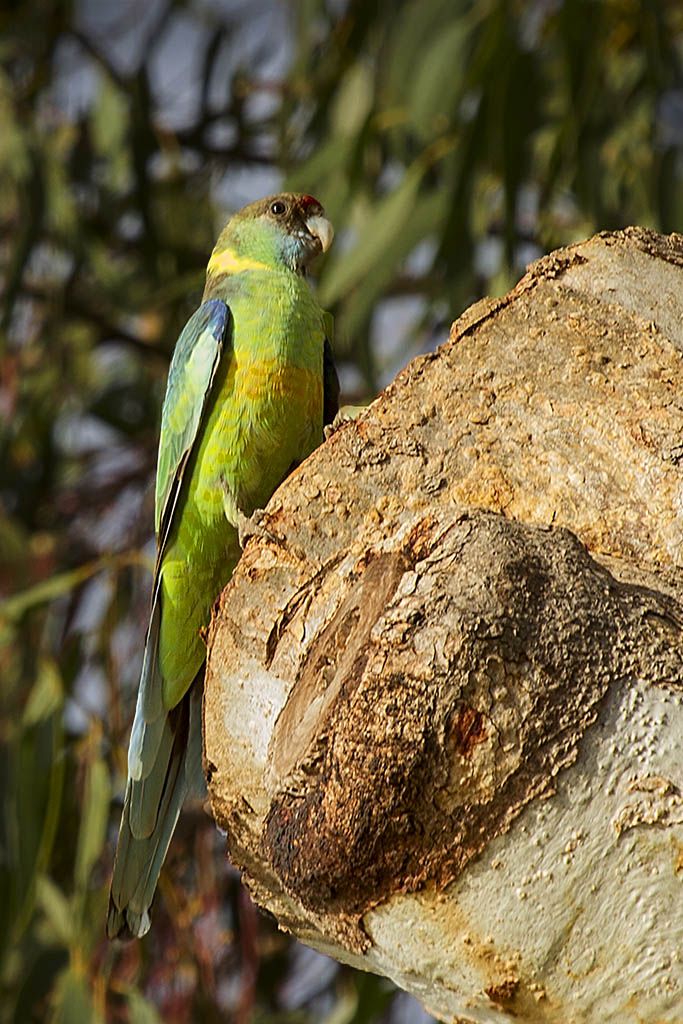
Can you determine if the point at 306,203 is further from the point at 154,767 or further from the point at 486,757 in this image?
the point at 486,757

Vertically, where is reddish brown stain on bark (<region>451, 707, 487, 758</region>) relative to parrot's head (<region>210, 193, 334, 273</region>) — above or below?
below

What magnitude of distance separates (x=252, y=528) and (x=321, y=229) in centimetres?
108

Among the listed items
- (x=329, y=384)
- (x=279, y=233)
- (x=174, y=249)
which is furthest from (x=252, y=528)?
(x=174, y=249)

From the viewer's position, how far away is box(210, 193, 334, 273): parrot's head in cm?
286

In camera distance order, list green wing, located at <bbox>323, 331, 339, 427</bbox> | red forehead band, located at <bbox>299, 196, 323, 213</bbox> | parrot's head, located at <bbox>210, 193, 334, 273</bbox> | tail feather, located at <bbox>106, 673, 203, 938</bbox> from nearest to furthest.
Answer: tail feather, located at <bbox>106, 673, 203, 938</bbox> → green wing, located at <bbox>323, 331, 339, 427</bbox> → parrot's head, located at <bbox>210, 193, 334, 273</bbox> → red forehead band, located at <bbox>299, 196, 323, 213</bbox>

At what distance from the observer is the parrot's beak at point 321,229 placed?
2.96m

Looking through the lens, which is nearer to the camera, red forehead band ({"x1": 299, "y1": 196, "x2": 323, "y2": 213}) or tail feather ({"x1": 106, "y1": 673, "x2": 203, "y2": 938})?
tail feather ({"x1": 106, "y1": 673, "x2": 203, "y2": 938})

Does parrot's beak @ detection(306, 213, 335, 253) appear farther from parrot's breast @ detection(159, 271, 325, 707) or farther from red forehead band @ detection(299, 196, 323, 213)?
parrot's breast @ detection(159, 271, 325, 707)

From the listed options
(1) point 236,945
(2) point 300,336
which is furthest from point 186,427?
(1) point 236,945

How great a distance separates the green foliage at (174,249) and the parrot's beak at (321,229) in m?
0.51

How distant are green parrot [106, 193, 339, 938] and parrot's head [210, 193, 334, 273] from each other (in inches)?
8.5

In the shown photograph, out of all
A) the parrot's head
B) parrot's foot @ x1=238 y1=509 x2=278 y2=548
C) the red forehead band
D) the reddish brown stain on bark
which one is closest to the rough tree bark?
the reddish brown stain on bark

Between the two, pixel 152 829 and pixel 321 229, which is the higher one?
pixel 321 229

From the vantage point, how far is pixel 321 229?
2.96 meters
